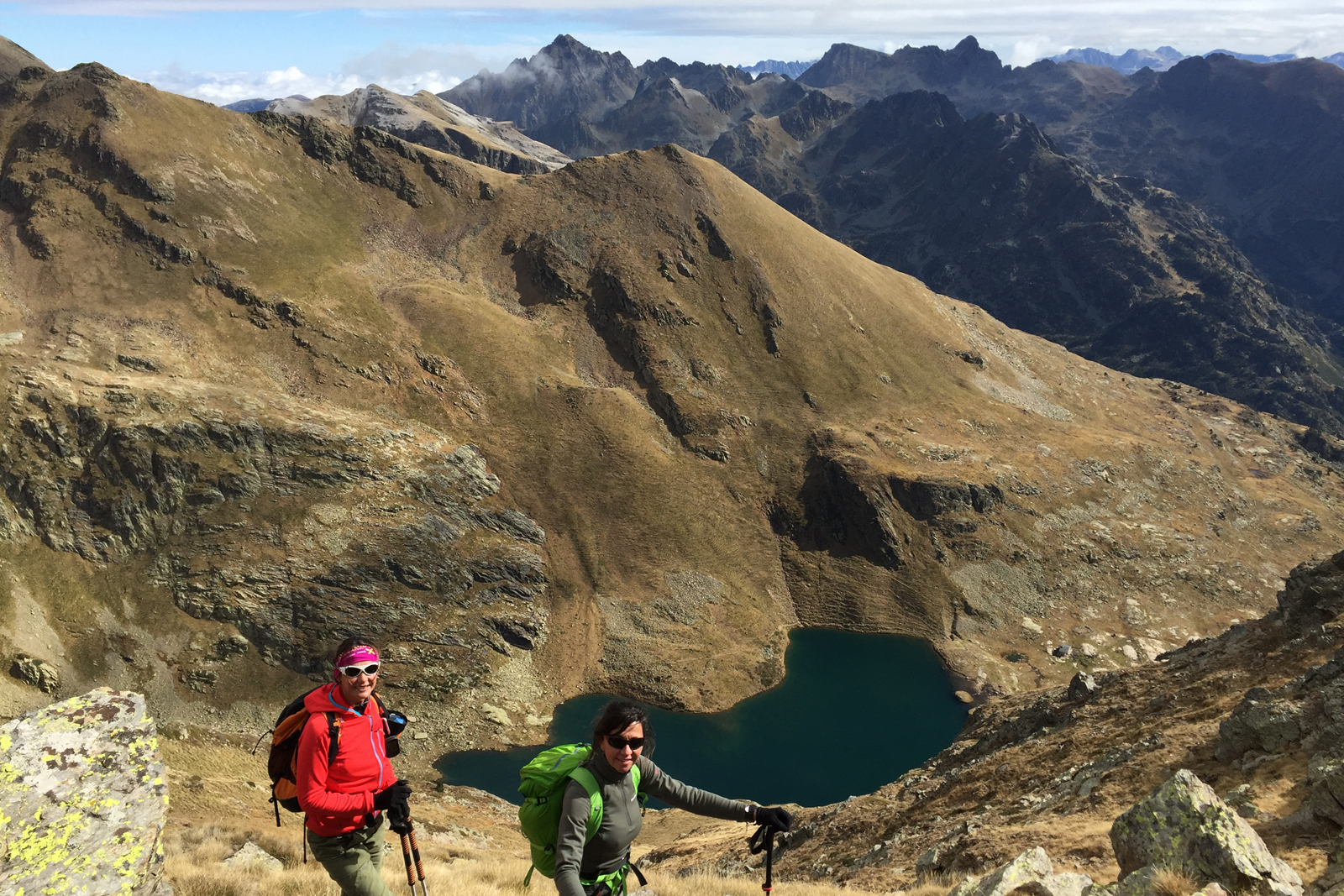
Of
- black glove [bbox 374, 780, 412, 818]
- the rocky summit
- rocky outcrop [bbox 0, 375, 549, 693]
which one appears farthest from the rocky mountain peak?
black glove [bbox 374, 780, 412, 818]

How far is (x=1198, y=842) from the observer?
1253 cm

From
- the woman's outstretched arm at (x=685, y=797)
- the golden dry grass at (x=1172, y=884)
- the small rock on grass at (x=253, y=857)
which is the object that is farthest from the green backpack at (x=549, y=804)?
the small rock on grass at (x=253, y=857)

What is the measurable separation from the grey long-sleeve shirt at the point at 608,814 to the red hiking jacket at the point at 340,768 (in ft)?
9.10

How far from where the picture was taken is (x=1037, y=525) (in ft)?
350

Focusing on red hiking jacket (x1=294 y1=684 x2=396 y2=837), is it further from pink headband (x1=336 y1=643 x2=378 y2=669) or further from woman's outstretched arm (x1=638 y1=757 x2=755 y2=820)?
woman's outstretched arm (x1=638 y1=757 x2=755 y2=820)

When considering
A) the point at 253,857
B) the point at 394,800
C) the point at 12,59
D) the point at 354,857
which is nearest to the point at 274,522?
the point at 253,857

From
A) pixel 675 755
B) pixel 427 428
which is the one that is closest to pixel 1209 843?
pixel 675 755

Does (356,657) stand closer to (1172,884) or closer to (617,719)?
(617,719)

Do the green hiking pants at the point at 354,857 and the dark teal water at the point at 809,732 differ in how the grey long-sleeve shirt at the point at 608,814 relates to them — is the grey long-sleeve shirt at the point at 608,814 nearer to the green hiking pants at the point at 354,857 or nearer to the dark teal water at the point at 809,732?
the green hiking pants at the point at 354,857

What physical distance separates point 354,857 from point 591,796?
426 cm

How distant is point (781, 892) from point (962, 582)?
93.7 meters

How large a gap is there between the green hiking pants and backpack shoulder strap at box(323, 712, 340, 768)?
Answer: 1071mm

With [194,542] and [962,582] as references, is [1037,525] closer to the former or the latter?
[962,582]

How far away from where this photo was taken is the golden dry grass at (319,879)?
12.6m
